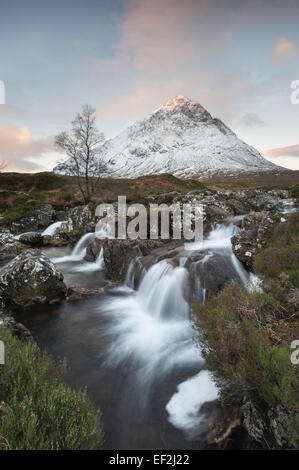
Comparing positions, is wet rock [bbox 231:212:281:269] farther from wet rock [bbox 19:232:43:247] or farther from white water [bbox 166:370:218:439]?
wet rock [bbox 19:232:43:247]

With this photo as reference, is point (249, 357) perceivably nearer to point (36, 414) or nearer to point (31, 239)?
point (36, 414)

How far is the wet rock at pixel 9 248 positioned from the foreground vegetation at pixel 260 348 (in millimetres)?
15296

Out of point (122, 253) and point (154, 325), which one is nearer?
point (154, 325)

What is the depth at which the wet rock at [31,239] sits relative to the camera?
18694 millimetres

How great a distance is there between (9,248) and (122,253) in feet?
31.3

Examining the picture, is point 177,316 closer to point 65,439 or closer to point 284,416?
point 284,416

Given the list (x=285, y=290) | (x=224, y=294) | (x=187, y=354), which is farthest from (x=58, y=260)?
(x=285, y=290)

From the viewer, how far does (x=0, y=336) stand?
4.06 metres

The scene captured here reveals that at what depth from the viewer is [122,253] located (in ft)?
40.8

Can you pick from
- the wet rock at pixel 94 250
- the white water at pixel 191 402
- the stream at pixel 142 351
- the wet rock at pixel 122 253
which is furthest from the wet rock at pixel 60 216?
the white water at pixel 191 402

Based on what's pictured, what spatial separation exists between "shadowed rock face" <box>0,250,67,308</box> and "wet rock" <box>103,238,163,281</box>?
328cm

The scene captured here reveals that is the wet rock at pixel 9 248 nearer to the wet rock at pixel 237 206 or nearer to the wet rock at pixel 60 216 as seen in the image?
the wet rock at pixel 60 216

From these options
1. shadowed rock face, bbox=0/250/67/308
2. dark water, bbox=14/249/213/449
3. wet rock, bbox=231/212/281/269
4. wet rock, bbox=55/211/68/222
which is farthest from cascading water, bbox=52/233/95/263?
wet rock, bbox=231/212/281/269

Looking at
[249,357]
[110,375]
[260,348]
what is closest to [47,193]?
[110,375]
